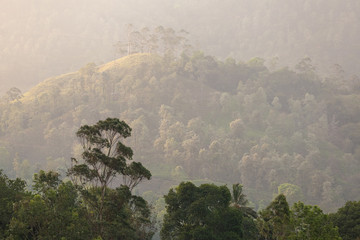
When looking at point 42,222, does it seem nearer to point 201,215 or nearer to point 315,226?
point 201,215

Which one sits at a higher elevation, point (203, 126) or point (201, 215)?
point (203, 126)

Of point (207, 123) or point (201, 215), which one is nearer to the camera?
point (201, 215)

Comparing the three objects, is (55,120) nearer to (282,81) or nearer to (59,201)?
(282,81)

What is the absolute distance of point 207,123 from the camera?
164375mm

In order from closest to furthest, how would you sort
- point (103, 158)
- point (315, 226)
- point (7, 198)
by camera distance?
point (315, 226) < point (7, 198) < point (103, 158)

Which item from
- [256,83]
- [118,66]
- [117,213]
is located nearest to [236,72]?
[256,83]

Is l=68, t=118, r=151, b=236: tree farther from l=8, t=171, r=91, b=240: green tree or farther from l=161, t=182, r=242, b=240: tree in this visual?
l=161, t=182, r=242, b=240: tree

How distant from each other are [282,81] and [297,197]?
9212 centimetres

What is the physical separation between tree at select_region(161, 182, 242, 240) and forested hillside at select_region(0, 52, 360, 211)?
255 feet

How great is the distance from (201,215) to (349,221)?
52.7 ft

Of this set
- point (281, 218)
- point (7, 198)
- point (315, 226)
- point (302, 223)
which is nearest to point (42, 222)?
point (7, 198)

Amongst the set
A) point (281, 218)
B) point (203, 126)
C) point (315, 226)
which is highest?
point (203, 126)

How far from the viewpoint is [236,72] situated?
193250mm

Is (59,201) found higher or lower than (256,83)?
lower
